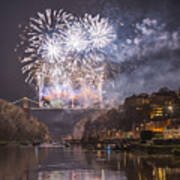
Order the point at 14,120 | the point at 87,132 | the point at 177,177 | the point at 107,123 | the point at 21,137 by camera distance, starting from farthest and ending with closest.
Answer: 1. the point at 87,132
2. the point at 107,123
3. the point at 21,137
4. the point at 14,120
5. the point at 177,177

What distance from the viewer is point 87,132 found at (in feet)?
609

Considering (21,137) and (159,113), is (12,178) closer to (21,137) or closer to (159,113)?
(21,137)

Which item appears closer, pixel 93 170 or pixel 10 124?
pixel 93 170

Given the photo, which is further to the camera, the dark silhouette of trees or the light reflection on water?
the dark silhouette of trees

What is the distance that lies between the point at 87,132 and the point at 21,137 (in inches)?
2401

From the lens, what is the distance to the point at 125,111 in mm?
152875

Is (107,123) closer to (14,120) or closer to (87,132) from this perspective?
(87,132)

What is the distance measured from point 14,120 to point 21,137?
11.2 metres

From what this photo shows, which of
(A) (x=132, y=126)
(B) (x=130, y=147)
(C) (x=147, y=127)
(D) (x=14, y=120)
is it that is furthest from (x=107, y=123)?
(B) (x=130, y=147)

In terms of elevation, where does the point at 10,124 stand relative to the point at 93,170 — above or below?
above

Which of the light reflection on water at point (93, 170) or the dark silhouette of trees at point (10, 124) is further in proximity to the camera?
the dark silhouette of trees at point (10, 124)

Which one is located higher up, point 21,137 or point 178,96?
point 178,96

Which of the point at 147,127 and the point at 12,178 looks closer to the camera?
the point at 12,178

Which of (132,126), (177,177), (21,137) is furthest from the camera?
(132,126)
